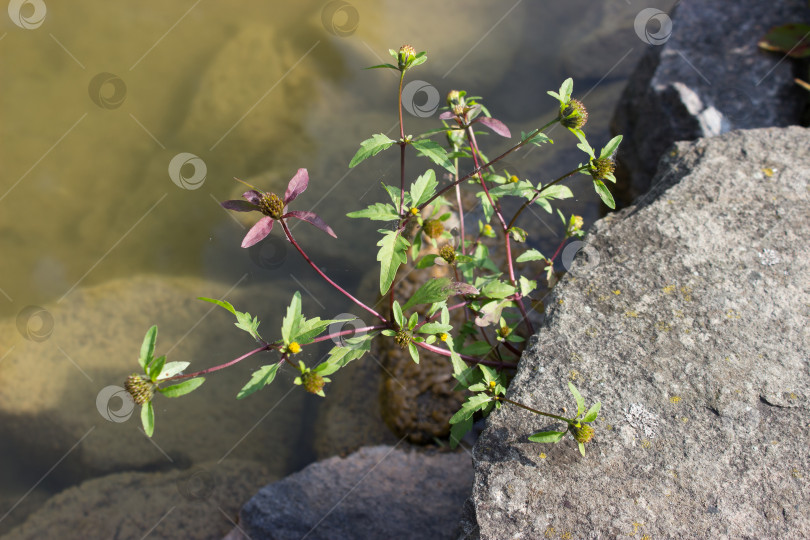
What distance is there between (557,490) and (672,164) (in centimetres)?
173

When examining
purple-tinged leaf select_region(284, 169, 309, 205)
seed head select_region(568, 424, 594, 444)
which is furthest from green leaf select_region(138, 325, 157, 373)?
seed head select_region(568, 424, 594, 444)

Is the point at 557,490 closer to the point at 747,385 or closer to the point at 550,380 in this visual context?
the point at 550,380

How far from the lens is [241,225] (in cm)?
443

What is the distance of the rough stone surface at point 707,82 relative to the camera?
3.94 metres

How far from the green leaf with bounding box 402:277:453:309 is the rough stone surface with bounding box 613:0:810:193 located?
2423 mm

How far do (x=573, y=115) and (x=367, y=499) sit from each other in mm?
2207

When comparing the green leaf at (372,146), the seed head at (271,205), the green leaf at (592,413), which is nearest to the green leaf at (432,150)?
the green leaf at (372,146)

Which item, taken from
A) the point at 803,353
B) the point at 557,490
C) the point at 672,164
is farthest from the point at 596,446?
the point at 672,164

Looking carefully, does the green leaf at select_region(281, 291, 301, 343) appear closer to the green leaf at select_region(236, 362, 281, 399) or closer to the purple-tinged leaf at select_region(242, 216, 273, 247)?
the green leaf at select_region(236, 362, 281, 399)

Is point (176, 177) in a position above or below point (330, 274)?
above

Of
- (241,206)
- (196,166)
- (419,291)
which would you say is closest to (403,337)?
(419,291)

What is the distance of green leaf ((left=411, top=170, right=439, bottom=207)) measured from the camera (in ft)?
7.57

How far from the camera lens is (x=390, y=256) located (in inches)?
84.7

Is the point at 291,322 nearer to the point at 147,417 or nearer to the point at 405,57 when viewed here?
the point at 147,417
